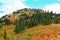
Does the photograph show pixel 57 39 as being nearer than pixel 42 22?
Yes

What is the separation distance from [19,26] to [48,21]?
4478cm

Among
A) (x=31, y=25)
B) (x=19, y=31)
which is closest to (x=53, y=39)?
(x=19, y=31)

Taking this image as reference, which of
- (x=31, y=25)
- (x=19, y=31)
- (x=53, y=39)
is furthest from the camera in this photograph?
(x=31, y=25)

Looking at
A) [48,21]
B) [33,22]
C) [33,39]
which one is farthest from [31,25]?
[33,39]

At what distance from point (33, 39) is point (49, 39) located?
11630 mm

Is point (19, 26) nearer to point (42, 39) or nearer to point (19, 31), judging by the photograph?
point (19, 31)

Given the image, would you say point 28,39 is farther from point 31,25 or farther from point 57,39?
point 31,25

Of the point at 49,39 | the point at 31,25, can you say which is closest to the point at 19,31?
the point at 31,25

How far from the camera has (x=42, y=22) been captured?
192750 mm

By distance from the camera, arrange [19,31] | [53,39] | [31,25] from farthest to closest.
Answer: [31,25] < [19,31] < [53,39]

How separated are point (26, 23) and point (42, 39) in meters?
84.0

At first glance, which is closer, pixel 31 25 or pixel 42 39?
pixel 42 39

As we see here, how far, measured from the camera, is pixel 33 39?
112750 mm

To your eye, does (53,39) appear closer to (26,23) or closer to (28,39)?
(28,39)
